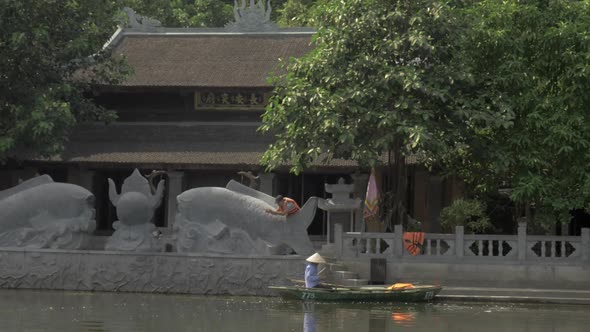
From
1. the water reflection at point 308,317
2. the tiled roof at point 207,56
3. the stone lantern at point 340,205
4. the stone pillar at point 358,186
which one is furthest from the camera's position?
the tiled roof at point 207,56

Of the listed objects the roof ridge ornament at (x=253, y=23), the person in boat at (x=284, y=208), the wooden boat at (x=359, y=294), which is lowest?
the wooden boat at (x=359, y=294)

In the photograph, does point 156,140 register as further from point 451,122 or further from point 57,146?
point 451,122

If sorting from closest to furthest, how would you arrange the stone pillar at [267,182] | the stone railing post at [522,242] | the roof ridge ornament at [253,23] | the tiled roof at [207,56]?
the stone railing post at [522,242], the stone pillar at [267,182], the tiled roof at [207,56], the roof ridge ornament at [253,23]

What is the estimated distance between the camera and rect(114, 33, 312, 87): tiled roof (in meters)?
33.2

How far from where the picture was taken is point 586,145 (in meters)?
25.3

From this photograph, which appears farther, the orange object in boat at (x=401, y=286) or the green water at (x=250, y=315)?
the orange object in boat at (x=401, y=286)

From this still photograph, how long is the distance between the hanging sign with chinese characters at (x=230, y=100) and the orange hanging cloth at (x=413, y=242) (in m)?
9.07

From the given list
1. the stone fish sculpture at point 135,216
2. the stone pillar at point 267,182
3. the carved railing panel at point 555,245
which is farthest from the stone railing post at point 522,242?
the stone pillar at point 267,182

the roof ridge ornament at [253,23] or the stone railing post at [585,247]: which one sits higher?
the roof ridge ornament at [253,23]

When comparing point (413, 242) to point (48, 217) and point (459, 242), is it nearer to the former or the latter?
point (459, 242)

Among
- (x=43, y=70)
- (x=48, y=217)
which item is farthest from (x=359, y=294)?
(x=43, y=70)

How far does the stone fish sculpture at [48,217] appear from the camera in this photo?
87.9ft

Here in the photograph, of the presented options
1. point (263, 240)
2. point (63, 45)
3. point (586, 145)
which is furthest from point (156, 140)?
point (586, 145)

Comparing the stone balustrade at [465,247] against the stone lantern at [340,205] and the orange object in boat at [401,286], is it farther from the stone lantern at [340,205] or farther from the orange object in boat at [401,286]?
the orange object in boat at [401,286]
